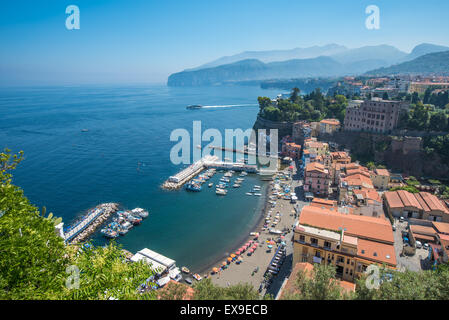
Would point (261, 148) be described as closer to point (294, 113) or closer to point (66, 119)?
point (294, 113)

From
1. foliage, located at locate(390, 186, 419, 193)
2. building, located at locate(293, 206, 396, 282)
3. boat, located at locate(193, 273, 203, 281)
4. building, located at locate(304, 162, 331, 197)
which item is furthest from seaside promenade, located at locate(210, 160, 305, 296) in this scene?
foliage, located at locate(390, 186, 419, 193)

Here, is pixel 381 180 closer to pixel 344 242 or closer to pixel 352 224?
pixel 352 224

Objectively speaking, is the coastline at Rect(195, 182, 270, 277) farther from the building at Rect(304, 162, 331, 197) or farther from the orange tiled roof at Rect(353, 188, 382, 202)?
the orange tiled roof at Rect(353, 188, 382, 202)

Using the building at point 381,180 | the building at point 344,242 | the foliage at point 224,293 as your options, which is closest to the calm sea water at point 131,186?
the building at point 344,242
